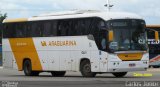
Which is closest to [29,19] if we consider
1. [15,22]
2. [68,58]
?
[15,22]

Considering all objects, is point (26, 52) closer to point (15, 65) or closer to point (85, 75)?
point (15, 65)

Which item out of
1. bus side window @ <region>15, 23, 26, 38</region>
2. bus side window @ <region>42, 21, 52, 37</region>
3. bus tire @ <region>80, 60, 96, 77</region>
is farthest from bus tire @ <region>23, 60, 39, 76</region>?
bus tire @ <region>80, 60, 96, 77</region>

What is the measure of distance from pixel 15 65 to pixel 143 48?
954 cm

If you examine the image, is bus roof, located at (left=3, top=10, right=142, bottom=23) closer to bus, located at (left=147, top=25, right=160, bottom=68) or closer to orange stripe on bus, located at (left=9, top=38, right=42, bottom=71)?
orange stripe on bus, located at (left=9, top=38, right=42, bottom=71)

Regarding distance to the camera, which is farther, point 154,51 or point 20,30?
point 154,51

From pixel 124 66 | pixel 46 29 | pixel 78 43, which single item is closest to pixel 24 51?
pixel 46 29

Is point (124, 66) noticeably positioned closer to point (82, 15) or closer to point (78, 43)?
point (78, 43)

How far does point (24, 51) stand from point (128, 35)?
8174 mm

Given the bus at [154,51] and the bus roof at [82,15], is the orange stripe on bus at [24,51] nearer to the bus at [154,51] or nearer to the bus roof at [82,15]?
the bus roof at [82,15]

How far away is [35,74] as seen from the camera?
A: 35.9 meters

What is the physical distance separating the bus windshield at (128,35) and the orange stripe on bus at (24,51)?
21.7 feet

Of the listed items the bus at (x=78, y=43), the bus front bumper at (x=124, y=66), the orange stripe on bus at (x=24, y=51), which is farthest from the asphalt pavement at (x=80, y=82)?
the orange stripe on bus at (x=24, y=51)

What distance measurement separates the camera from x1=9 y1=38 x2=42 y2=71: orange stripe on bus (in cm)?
3469

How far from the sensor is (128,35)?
98.2 ft
